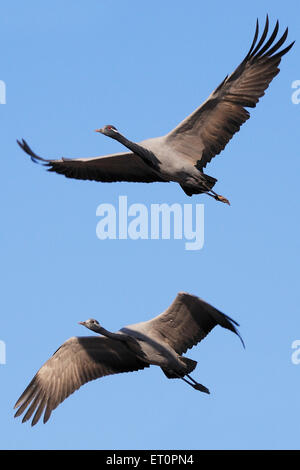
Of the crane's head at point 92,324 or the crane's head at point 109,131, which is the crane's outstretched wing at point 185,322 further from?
the crane's head at point 109,131

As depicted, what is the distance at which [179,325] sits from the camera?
1973 cm

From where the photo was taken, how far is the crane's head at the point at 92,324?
1952 cm

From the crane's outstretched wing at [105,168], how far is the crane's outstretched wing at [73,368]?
135 inches

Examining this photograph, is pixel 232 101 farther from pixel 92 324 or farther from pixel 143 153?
pixel 92 324

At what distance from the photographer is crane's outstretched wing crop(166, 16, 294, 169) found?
2039 centimetres

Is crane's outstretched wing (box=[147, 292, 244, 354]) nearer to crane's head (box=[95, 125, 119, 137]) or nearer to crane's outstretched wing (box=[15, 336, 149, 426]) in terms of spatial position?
crane's outstretched wing (box=[15, 336, 149, 426])

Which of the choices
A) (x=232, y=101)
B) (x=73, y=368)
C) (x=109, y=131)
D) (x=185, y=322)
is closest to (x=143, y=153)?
(x=109, y=131)

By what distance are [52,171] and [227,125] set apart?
3.91 meters

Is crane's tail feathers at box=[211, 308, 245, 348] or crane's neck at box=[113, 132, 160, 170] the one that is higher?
crane's neck at box=[113, 132, 160, 170]

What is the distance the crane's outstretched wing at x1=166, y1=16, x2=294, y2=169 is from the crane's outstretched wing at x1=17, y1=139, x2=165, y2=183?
1.21 m

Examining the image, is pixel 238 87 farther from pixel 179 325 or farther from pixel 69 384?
pixel 69 384

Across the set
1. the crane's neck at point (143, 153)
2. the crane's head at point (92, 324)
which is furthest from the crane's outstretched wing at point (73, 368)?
the crane's neck at point (143, 153)

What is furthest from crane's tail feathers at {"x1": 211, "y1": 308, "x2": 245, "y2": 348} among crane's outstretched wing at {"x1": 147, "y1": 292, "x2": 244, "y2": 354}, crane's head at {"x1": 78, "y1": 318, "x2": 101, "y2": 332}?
crane's head at {"x1": 78, "y1": 318, "x2": 101, "y2": 332}
